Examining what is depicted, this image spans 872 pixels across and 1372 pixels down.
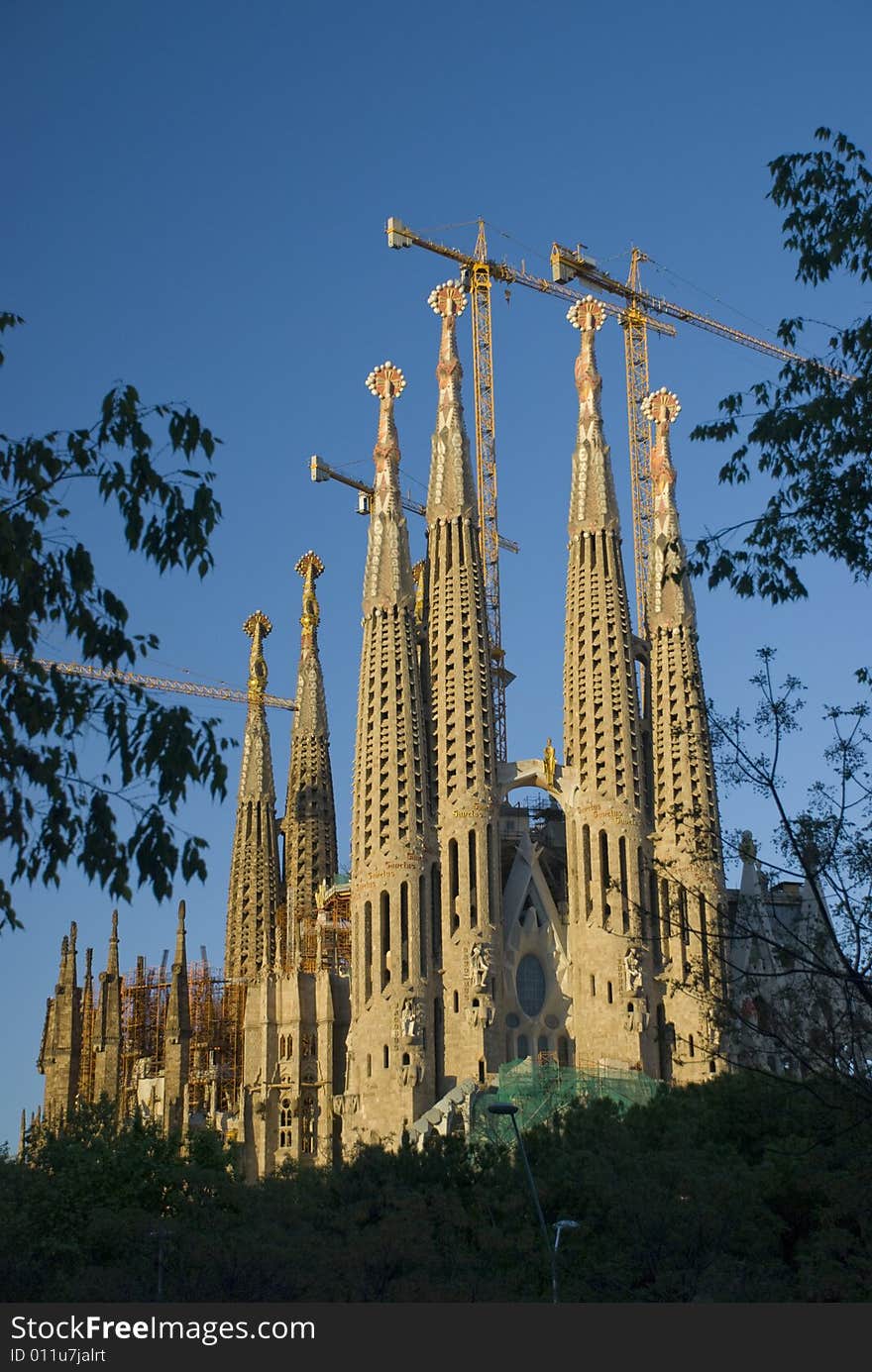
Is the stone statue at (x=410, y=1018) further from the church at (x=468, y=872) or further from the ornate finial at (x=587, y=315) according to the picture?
the ornate finial at (x=587, y=315)

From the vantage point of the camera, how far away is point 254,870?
8625cm

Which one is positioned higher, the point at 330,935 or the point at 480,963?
the point at 330,935

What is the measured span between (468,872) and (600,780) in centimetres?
623

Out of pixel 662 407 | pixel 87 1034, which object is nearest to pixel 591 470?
pixel 662 407

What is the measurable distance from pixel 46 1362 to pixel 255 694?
71.7 meters

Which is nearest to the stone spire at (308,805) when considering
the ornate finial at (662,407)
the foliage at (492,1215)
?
the ornate finial at (662,407)

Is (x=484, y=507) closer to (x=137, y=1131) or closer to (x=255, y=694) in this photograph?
(x=255, y=694)

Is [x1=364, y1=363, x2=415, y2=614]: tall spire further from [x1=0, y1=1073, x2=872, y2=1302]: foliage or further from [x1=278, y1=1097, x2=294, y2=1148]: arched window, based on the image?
[x1=0, y1=1073, x2=872, y2=1302]: foliage

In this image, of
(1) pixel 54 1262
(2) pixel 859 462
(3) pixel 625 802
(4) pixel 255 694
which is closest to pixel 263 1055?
(3) pixel 625 802

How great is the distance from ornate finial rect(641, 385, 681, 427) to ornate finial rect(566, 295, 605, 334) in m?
3.77

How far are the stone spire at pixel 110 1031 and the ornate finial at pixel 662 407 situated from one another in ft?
94.2

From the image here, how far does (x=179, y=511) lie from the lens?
1780 centimetres

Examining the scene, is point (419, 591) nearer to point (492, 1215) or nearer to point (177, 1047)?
point (177, 1047)

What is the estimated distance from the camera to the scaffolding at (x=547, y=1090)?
54.7 meters
